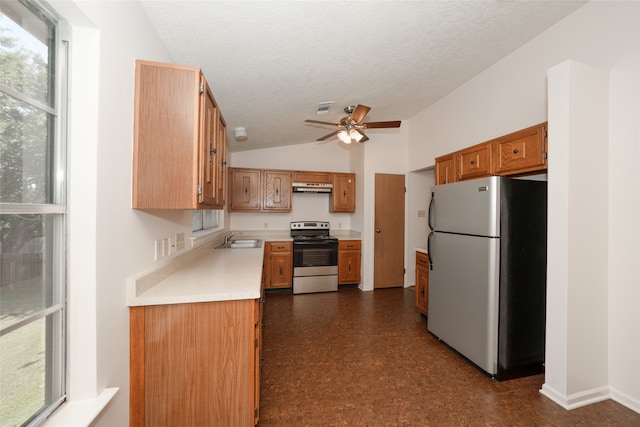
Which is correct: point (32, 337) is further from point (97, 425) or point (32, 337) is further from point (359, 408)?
point (359, 408)

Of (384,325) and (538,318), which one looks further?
(384,325)

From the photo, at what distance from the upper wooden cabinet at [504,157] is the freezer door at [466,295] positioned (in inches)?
31.5

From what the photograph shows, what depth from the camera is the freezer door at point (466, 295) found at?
2.04 meters

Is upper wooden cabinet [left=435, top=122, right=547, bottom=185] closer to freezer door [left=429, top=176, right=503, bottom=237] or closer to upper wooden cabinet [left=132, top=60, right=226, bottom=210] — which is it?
freezer door [left=429, top=176, right=503, bottom=237]

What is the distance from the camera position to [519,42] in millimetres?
2400

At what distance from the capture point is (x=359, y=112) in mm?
2717

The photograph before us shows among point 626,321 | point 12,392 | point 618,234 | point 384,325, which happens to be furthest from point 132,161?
point 626,321

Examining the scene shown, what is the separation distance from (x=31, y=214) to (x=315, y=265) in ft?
12.0

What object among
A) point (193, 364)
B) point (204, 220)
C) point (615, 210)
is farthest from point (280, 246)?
point (615, 210)

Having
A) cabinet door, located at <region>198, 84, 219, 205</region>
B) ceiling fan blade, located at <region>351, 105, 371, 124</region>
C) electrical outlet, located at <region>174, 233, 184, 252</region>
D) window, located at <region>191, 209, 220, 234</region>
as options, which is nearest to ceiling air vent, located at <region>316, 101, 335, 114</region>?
ceiling fan blade, located at <region>351, 105, 371, 124</region>

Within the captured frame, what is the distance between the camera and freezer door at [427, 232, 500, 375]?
2.04 m

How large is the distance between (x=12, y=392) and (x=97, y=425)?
15.0 inches

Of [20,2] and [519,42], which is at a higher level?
[519,42]

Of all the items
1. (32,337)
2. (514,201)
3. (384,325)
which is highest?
(514,201)
